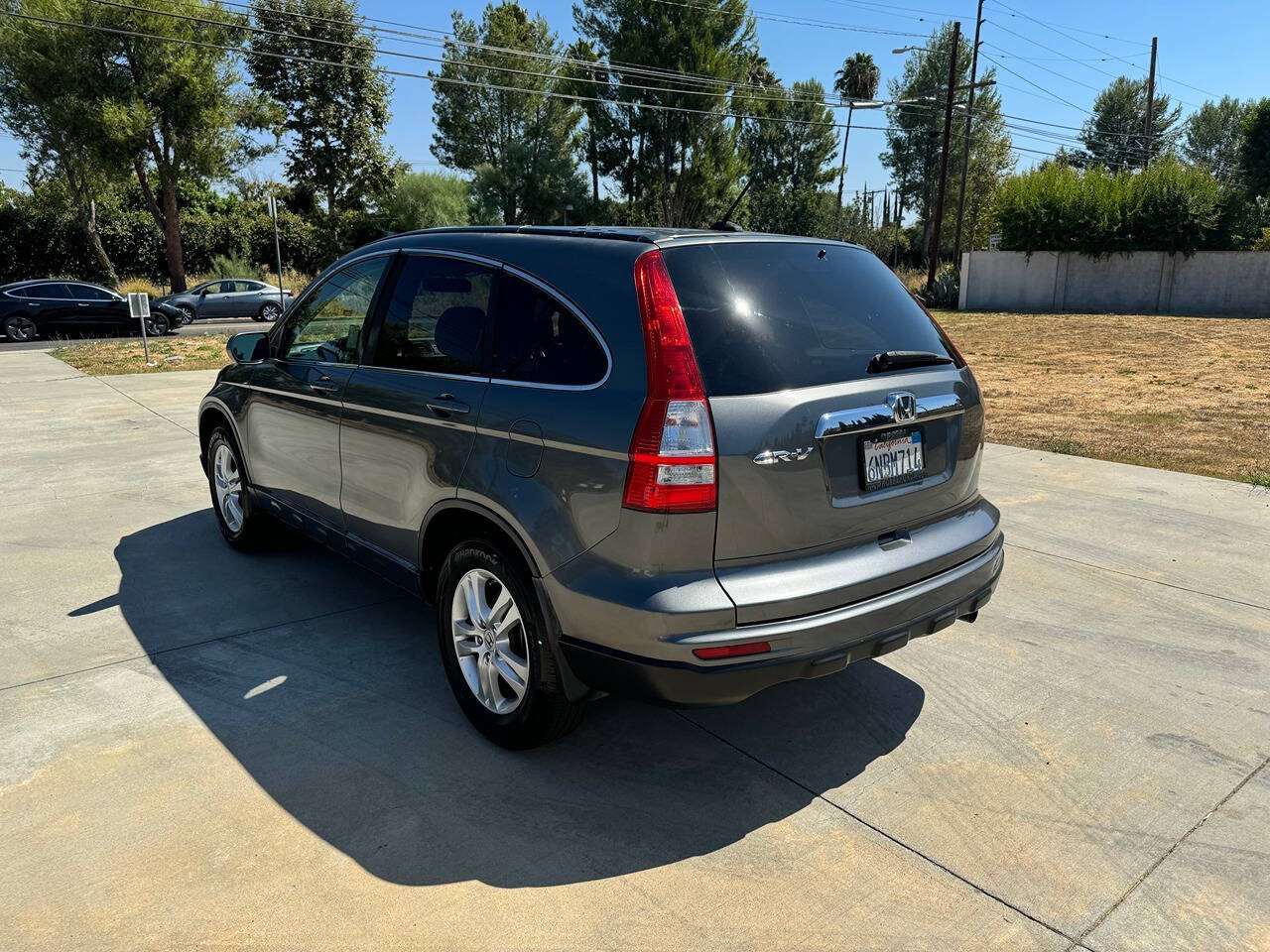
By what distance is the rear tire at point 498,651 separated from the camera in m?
2.99

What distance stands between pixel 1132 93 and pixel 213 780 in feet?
230

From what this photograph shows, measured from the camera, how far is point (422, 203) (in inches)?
1663

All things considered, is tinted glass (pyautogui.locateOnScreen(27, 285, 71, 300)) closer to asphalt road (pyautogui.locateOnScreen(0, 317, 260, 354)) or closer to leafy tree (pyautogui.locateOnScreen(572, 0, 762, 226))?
asphalt road (pyautogui.locateOnScreen(0, 317, 260, 354))

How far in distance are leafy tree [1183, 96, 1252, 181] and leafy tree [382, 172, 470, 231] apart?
5176 centimetres

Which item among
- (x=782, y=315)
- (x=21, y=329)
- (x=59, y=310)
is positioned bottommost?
(x=21, y=329)

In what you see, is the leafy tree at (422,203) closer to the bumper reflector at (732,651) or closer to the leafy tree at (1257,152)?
the leafy tree at (1257,152)

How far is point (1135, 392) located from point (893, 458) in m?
11.6

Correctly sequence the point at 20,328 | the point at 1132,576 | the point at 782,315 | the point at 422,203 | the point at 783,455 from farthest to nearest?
the point at 422,203, the point at 20,328, the point at 1132,576, the point at 782,315, the point at 783,455

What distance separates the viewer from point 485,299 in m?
3.37

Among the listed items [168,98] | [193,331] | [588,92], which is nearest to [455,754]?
[193,331]

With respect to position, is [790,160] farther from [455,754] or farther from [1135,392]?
[455,754]

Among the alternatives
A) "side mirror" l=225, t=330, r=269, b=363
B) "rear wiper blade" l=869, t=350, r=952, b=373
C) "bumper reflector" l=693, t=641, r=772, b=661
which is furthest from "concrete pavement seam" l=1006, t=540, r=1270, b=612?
"side mirror" l=225, t=330, r=269, b=363

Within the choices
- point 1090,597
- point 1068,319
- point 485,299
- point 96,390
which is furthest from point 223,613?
point 1068,319

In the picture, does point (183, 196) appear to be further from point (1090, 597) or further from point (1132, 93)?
point (1132, 93)
